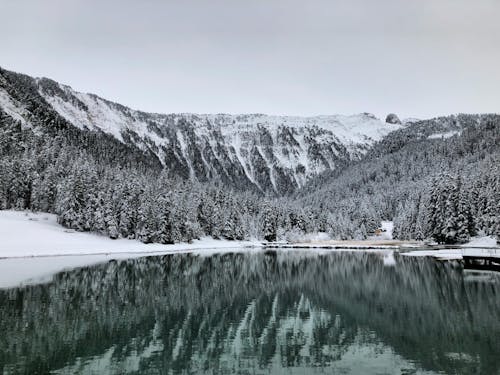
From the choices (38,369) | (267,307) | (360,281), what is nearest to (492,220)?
(360,281)

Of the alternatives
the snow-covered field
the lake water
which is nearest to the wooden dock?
the lake water

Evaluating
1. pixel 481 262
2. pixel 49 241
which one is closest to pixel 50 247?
pixel 49 241

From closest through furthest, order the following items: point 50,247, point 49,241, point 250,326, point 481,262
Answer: point 250,326 → point 481,262 → point 50,247 → point 49,241

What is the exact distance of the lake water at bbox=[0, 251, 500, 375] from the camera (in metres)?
19.7

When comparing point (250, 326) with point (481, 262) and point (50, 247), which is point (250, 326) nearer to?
point (481, 262)

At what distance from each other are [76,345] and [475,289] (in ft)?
116

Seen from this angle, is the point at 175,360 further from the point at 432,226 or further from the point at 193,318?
the point at 432,226

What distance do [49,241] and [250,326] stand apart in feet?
229

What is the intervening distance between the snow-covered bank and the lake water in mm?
34120

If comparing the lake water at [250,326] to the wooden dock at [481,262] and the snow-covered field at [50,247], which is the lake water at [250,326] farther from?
the snow-covered field at [50,247]

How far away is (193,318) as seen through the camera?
97.7 feet

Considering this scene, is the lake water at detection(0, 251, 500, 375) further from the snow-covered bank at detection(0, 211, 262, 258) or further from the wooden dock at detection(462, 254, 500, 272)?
the snow-covered bank at detection(0, 211, 262, 258)

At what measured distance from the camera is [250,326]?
27594 millimetres

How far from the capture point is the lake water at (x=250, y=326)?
1966 centimetres
